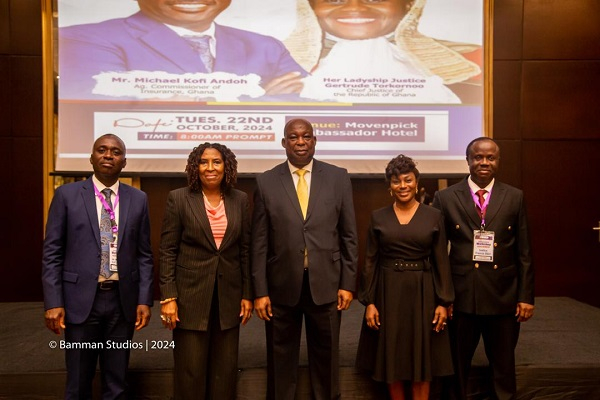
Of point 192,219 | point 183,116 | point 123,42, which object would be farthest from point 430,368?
point 123,42

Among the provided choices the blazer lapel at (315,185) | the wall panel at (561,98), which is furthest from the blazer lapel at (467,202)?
the wall panel at (561,98)

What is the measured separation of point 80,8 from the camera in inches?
168

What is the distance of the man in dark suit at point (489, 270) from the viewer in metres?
2.53

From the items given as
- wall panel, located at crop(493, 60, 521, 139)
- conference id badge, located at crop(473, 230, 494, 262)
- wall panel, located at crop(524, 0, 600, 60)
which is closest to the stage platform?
conference id badge, located at crop(473, 230, 494, 262)

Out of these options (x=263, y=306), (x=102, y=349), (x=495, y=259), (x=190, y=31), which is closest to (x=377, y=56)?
(x=190, y=31)

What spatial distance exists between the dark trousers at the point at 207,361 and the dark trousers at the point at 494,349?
1119mm

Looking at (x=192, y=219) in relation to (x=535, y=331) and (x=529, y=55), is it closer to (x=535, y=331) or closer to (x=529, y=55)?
(x=535, y=331)

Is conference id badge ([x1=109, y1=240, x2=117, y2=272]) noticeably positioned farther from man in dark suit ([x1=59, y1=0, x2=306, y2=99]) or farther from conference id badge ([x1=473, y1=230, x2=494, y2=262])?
man in dark suit ([x1=59, y1=0, x2=306, y2=99])

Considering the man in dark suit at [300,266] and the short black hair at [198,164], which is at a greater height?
the short black hair at [198,164]

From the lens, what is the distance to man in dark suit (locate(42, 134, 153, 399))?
89.5 inches

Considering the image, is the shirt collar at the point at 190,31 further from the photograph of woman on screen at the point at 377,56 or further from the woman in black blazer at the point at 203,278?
the woman in black blazer at the point at 203,278

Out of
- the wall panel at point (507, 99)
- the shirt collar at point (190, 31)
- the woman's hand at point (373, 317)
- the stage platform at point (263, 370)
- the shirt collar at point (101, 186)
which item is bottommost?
the stage platform at point (263, 370)

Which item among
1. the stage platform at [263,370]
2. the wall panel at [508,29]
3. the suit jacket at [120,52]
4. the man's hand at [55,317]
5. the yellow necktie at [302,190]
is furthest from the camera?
the wall panel at [508,29]

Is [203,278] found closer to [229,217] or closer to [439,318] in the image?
[229,217]
